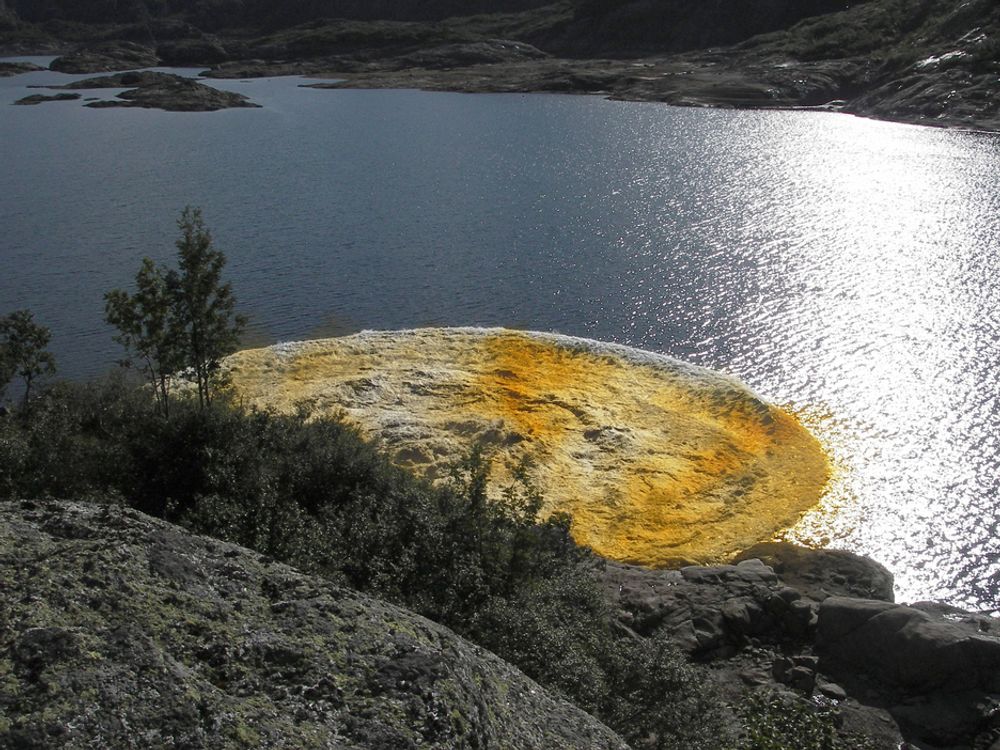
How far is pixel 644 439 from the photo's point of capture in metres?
32.3

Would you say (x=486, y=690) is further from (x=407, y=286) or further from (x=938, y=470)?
(x=407, y=286)

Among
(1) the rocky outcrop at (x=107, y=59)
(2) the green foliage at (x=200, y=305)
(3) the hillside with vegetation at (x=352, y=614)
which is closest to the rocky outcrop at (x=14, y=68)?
(1) the rocky outcrop at (x=107, y=59)

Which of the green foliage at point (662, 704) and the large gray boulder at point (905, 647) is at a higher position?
the green foliage at point (662, 704)

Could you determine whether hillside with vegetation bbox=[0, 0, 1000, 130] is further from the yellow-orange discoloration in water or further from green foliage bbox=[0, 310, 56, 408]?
green foliage bbox=[0, 310, 56, 408]

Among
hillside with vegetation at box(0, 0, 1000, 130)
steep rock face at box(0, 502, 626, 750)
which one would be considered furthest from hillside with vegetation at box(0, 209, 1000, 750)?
hillside with vegetation at box(0, 0, 1000, 130)

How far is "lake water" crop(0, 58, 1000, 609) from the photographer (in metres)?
32.0

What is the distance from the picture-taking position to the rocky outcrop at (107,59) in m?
158

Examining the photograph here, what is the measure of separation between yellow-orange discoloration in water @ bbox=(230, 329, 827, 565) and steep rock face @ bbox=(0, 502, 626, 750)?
17277 millimetres

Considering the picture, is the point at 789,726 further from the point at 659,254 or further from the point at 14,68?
the point at 14,68

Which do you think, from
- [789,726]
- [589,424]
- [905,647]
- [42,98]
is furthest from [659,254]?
[42,98]

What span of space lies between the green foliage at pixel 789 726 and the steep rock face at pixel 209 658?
23.0 feet

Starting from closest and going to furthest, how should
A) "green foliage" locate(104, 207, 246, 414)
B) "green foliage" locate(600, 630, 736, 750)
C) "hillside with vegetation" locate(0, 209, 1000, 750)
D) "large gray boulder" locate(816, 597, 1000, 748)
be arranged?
"hillside with vegetation" locate(0, 209, 1000, 750) < "green foliage" locate(600, 630, 736, 750) < "large gray boulder" locate(816, 597, 1000, 748) < "green foliage" locate(104, 207, 246, 414)

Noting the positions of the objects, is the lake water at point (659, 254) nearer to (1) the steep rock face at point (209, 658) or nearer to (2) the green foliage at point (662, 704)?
(2) the green foliage at point (662, 704)

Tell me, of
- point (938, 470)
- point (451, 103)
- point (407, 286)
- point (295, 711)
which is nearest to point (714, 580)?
point (938, 470)
